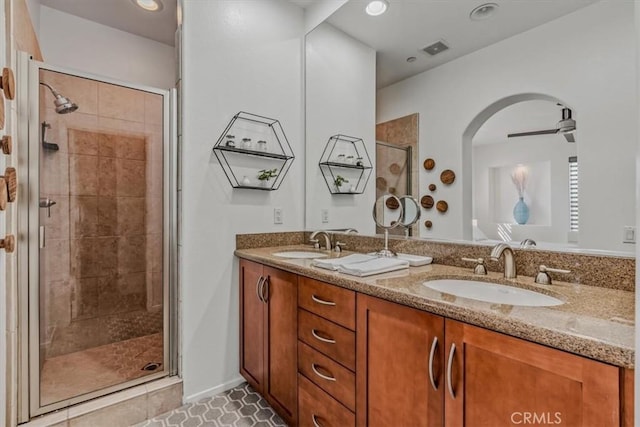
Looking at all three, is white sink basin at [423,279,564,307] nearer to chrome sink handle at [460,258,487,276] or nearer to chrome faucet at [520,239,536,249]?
chrome sink handle at [460,258,487,276]

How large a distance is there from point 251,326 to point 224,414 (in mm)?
459

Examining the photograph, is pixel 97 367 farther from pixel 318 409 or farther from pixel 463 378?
pixel 463 378

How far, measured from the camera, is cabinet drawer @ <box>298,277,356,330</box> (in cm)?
115

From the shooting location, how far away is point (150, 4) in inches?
88.5

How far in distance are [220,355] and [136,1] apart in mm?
2491

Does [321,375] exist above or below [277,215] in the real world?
below

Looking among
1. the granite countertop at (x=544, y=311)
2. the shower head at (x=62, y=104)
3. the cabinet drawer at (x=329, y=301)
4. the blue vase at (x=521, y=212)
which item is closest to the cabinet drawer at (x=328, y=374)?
the cabinet drawer at (x=329, y=301)

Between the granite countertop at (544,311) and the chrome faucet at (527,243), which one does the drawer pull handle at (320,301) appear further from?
the chrome faucet at (527,243)

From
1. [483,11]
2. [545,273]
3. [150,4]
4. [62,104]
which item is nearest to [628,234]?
[545,273]

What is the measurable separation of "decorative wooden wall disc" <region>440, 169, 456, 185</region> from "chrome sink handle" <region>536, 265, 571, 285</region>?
1.86ft

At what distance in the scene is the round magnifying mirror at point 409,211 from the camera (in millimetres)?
1644

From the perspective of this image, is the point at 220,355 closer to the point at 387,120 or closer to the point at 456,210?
the point at 456,210

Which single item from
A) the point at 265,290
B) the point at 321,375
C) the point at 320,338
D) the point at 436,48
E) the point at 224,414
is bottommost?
the point at 224,414

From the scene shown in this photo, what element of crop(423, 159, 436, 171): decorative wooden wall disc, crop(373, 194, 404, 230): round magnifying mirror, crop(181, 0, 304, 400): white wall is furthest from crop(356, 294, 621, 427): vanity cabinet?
crop(181, 0, 304, 400): white wall
